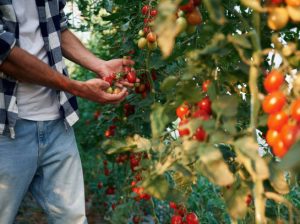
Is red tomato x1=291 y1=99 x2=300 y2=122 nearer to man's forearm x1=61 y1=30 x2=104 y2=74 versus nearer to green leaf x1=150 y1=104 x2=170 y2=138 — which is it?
green leaf x1=150 y1=104 x2=170 y2=138

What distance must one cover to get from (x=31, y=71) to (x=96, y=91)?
0.75ft

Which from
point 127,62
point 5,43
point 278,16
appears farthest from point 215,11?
point 127,62

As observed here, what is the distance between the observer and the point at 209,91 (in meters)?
0.76

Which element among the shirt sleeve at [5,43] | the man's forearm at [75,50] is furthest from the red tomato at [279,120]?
the man's forearm at [75,50]

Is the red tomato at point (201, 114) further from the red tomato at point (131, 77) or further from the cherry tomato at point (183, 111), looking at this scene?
the red tomato at point (131, 77)

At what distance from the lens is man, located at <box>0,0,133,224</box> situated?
1.49 meters

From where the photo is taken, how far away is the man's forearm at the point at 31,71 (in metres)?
1.43

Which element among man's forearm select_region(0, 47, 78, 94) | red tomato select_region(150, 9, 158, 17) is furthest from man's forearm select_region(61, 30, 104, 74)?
red tomato select_region(150, 9, 158, 17)

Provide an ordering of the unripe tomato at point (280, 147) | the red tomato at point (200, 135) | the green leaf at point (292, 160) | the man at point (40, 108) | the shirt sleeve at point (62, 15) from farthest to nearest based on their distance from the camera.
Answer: the shirt sleeve at point (62, 15) < the man at point (40, 108) < the red tomato at point (200, 135) < the unripe tomato at point (280, 147) < the green leaf at point (292, 160)

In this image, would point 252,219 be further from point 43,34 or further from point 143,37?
point 43,34

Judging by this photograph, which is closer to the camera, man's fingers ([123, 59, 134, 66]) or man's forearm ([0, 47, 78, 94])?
man's forearm ([0, 47, 78, 94])

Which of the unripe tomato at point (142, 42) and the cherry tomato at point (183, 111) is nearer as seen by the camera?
the cherry tomato at point (183, 111)

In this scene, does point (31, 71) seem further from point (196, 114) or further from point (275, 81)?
point (275, 81)

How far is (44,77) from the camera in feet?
4.87
